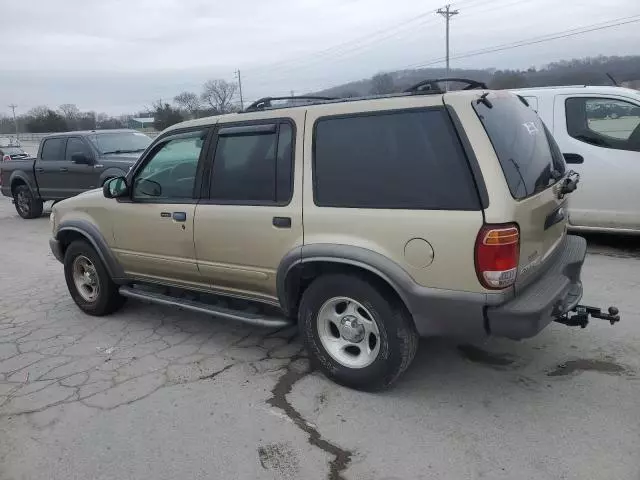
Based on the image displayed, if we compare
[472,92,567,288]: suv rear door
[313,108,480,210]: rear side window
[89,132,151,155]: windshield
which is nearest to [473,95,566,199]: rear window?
[472,92,567,288]: suv rear door

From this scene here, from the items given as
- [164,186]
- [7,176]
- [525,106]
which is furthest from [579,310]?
[7,176]

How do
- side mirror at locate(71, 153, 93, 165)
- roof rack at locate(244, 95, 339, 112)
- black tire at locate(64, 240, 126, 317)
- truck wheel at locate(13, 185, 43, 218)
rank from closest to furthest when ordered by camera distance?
roof rack at locate(244, 95, 339, 112) < black tire at locate(64, 240, 126, 317) < side mirror at locate(71, 153, 93, 165) < truck wheel at locate(13, 185, 43, 218)

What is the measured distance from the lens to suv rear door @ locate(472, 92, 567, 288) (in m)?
2.95

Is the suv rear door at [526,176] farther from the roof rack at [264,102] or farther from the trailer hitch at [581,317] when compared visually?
the roof rack at [264,102]

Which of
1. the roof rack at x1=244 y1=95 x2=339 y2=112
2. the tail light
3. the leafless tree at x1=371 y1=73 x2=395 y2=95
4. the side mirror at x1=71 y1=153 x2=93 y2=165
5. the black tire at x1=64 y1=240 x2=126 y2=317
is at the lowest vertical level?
the black tire at x1=64 y1=240 x2=126 y2=317

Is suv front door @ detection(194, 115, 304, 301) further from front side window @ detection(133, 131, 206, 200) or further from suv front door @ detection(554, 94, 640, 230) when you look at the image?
suv front door @ detection(554, 94, 640, 230)

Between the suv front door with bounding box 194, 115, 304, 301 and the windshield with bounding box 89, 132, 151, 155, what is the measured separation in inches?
317

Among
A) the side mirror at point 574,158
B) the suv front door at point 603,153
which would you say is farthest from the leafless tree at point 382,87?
the side mirror at point 574,158

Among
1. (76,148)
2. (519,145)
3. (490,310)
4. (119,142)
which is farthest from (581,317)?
(76,148)

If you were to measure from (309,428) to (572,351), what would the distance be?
6.69 ft

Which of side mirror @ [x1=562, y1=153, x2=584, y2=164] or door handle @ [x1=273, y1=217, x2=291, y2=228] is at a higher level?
side mirror @ [x1=562, y1=153, x2=584, y2=164]

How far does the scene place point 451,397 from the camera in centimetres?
337

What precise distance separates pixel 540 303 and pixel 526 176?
0.73m

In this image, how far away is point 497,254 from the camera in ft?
9.26
